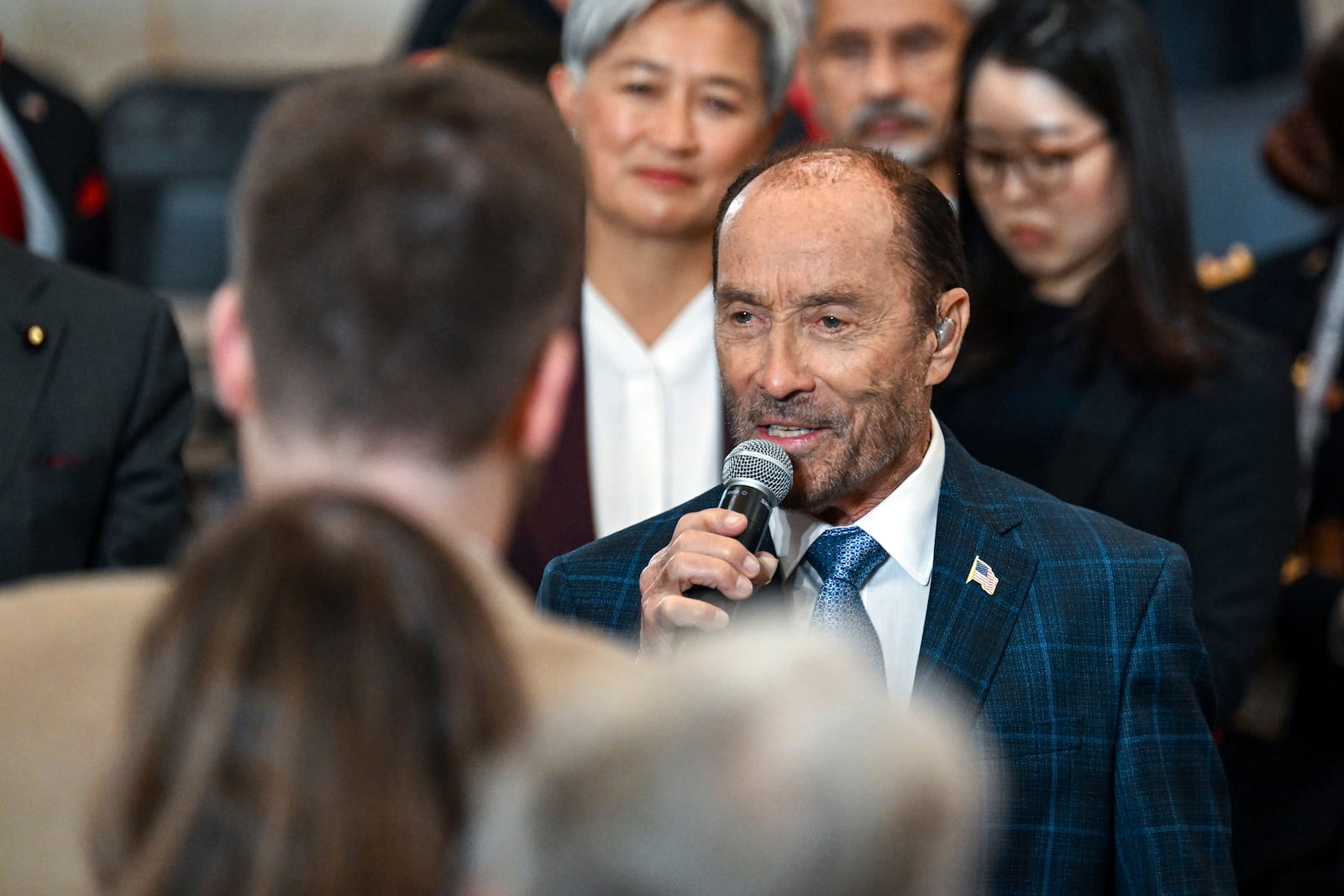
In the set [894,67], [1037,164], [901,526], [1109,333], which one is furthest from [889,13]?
[901,526]

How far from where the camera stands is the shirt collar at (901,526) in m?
1.87

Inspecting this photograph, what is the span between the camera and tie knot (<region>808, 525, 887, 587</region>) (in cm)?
185

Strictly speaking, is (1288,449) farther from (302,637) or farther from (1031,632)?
(302,637)

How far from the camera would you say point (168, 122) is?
17.9 feet

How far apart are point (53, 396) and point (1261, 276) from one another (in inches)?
86.2

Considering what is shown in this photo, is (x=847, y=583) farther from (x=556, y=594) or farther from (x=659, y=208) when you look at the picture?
(x=659, y=208)

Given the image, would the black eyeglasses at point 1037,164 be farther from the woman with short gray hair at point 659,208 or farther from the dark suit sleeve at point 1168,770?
the dark suit sleeve at point 1168,770

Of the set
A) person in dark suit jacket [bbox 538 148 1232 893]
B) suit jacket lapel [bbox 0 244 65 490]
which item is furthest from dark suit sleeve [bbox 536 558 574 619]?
suit jacket lapel [bbox 0 244 65 490]

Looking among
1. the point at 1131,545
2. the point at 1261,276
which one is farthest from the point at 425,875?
the point at 1261,276

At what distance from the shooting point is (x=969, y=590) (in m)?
1.83

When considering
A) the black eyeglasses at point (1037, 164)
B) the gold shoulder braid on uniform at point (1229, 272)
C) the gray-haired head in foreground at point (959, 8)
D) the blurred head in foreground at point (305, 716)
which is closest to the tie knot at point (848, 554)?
the blurred head in foreground at point (305, 716)

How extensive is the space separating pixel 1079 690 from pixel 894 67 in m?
1.56

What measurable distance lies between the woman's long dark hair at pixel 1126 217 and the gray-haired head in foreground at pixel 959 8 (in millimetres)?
211

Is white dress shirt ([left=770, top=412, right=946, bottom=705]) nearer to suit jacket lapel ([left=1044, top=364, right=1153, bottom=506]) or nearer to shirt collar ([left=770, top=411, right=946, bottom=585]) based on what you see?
shirt collar ([left=770, top=411, right=946, bottom=585])
